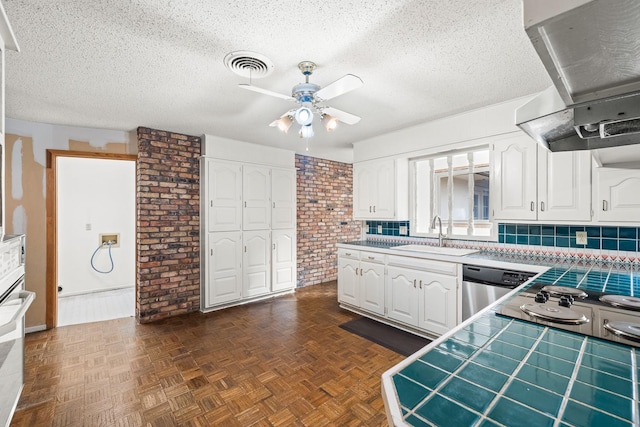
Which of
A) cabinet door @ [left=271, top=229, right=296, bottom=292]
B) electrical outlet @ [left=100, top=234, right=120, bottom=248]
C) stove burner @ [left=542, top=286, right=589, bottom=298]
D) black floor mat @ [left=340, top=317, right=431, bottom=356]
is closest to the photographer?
stove burner @ [left=542, top=286, right=589, bottom=298]

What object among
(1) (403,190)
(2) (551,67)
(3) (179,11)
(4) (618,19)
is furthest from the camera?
(1) (403,190)

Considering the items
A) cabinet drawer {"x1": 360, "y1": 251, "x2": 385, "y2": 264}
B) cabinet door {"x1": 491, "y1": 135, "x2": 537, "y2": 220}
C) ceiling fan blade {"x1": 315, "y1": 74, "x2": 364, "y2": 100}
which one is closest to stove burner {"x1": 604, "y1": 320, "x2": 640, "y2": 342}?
ceiling fan blade {"x1": 315, "y1": 74, "x2": 364, "y2": 100}

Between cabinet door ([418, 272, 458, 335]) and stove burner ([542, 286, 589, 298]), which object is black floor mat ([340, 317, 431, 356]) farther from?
stove burner ([542, 286, 589, 298])

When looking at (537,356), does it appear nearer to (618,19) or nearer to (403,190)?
(618,19)

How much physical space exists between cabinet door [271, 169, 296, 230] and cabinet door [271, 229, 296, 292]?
144mm

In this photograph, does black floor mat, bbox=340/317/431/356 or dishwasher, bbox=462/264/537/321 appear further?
black floor mat, bbox=340/317/431/356

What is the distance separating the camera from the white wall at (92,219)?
4.61 m

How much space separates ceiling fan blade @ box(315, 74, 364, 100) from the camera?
1.73 meters

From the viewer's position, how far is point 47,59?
199 centimetres

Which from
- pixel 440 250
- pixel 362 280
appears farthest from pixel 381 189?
pixel 362 280

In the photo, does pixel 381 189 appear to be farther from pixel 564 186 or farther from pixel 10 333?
pixel 10 333

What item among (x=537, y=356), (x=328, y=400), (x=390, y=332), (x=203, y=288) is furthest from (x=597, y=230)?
(x=203, y=288)

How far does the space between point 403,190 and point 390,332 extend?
1.73 metres

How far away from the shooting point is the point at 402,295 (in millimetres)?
3209
